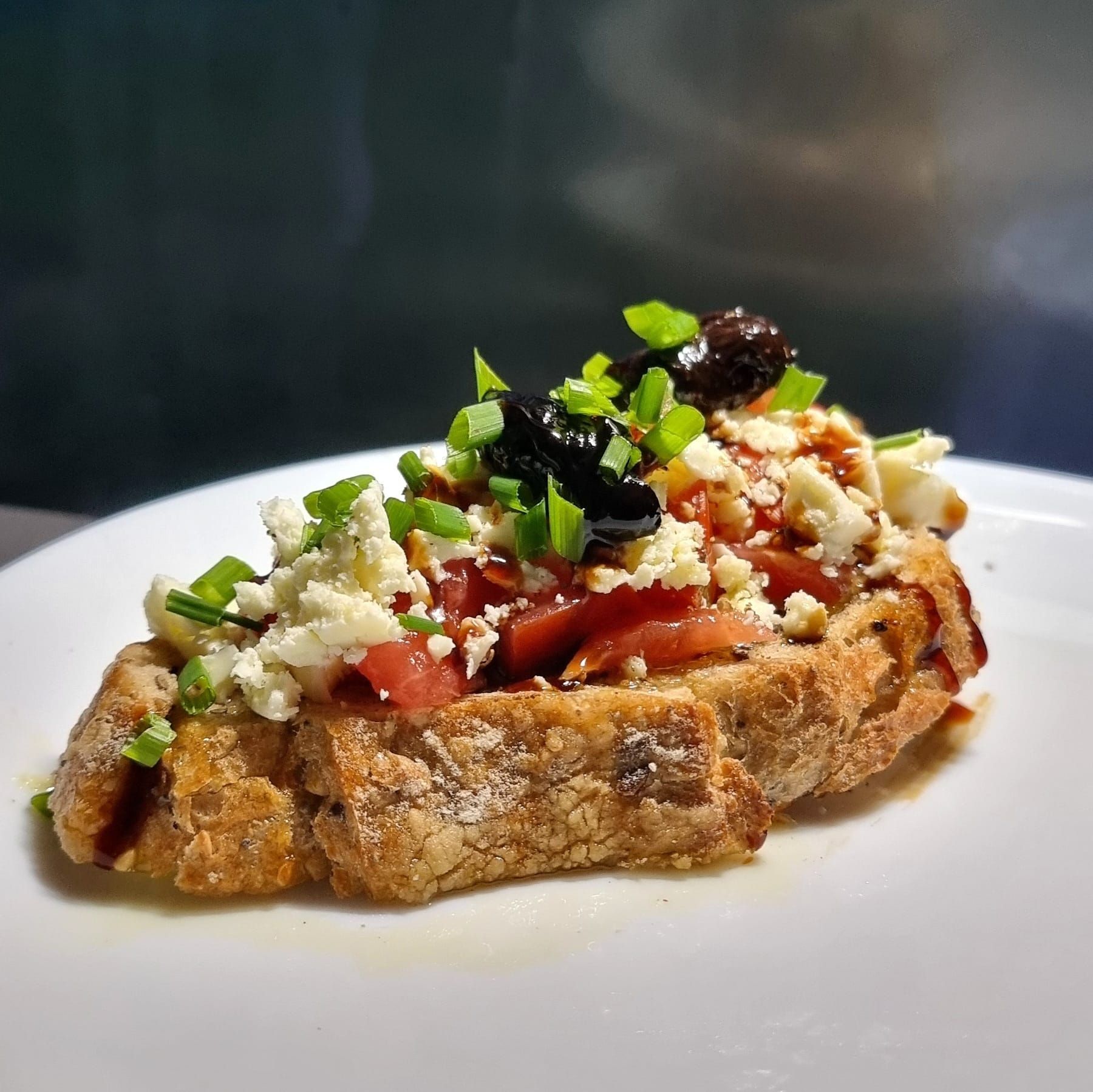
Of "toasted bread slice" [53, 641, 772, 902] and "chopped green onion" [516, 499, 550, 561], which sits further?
"chopped green onion" [516, 499, 550, 561]

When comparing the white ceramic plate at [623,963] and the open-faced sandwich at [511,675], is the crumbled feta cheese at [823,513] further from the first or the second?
the white ceramic plate at [623,963]

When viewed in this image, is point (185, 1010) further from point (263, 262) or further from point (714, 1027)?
point (263, 262)

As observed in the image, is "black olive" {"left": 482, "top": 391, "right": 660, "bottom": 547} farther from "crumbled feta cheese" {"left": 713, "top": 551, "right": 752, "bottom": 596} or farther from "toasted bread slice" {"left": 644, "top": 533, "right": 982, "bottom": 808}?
"toasted bread slice" {"left": 644, "top": 533, "right": 982, "bottom": 808}

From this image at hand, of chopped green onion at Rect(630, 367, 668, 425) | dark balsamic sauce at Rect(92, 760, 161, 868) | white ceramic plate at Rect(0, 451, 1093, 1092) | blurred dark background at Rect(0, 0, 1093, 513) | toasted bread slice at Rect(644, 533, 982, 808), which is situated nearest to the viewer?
white ceramic plate at Rect(0, 451, 1093, 1092)

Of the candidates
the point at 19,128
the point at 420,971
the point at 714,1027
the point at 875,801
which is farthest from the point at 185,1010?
the point at 19,128

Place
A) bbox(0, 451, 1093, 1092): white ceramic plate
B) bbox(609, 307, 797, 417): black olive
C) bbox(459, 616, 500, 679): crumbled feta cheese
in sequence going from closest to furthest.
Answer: bbox(0, 451, 1093, 1092): white ceramic plate
bbox(459, 616, 500, 679): crumbled feta cheese
bbox(609, 307, 797, 417): black olive

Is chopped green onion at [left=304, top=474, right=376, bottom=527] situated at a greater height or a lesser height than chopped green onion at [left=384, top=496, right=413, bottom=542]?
greater

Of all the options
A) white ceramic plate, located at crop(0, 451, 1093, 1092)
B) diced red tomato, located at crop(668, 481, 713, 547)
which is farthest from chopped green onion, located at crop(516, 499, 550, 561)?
white ceramic plate, located at crop(0, 451, 1093, 1092)

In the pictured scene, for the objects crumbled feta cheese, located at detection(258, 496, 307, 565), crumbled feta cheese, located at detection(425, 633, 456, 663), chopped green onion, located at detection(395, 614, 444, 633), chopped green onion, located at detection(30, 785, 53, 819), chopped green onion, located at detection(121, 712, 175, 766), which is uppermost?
crumbled feta cheese, located at detection(258, 496, 307, 565)
